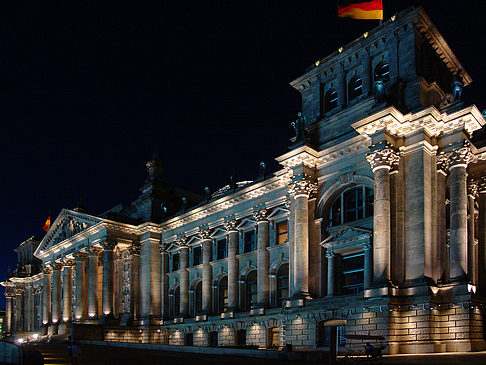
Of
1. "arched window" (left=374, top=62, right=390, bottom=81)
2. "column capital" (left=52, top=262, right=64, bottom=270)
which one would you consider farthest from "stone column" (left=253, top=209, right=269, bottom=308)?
"column capital" (left=52, top=262, right=64, bottom=270)

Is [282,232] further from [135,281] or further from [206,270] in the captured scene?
[135,281]

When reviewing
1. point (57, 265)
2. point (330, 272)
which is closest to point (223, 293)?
point (330, 272)

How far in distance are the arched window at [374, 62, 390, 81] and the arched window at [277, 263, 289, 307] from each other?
16.5 meters

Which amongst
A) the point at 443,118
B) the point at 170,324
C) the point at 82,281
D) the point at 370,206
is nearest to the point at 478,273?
the point at 370,206

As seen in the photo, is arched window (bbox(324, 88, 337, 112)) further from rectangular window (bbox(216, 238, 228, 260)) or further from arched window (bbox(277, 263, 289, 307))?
rectangular window (bbox(216, 238, 228, 260))

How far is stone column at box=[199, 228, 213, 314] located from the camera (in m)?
49.0

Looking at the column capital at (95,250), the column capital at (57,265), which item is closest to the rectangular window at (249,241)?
the column capital at (95,250)

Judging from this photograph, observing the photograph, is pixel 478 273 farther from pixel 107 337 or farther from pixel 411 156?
pixel 107 337

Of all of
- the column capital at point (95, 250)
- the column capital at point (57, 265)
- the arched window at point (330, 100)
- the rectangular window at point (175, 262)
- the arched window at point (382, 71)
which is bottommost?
the column capital at point (57, 265)

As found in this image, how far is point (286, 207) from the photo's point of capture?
4247 centimetres

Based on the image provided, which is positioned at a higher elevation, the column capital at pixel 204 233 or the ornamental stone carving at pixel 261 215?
the ornamental stone carving at pixel 261 215

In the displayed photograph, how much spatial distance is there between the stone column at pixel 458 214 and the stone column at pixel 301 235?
9.73 m

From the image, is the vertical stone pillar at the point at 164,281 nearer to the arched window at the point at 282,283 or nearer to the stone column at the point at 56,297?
the arched window at the point at 282,283

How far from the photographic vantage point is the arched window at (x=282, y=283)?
139 feet
